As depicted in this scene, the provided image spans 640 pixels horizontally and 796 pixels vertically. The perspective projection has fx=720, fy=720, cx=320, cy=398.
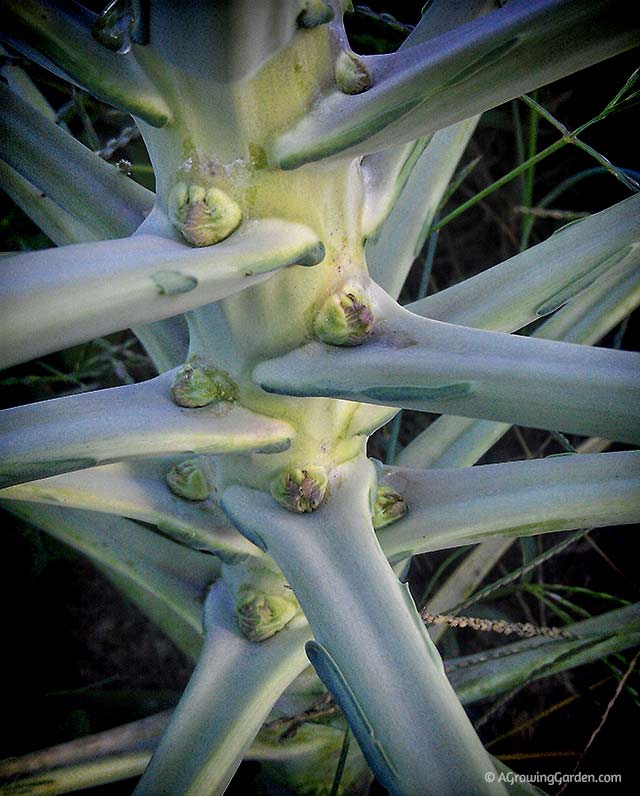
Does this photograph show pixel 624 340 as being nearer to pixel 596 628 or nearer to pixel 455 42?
pixel 596 628

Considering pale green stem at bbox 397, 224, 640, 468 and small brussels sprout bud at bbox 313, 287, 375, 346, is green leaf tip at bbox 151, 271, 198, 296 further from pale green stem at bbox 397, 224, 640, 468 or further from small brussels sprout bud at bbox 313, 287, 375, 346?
pale green stem at bbox 397, 224, 640, 468

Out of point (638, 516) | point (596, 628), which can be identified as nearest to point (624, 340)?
point (596, 628)

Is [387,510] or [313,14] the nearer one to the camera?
[313,14]

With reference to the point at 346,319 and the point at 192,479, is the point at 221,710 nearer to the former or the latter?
the point at 192,479

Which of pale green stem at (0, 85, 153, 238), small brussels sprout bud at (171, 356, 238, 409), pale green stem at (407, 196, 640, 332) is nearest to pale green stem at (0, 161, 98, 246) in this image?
pale green stem at (0, 85, 153, 238)

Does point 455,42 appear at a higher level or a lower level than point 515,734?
higher

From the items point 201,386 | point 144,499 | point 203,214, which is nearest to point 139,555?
point 144,499
